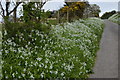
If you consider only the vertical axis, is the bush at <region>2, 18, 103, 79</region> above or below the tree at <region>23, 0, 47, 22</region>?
below

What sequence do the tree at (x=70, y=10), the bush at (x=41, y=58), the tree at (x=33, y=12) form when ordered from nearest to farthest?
1. the bush at (x=41, y=58)
2. the tree at (x=33, y=12)
3. the tree at (x=70, y=10)

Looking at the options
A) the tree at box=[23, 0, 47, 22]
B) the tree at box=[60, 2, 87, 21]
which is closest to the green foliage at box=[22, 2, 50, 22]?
the tree at box=[23, 0, 47, 22]

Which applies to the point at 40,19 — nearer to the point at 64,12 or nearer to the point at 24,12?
the point at 24,12

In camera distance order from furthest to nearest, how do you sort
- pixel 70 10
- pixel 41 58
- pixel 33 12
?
pixel 70 10 < pixel 33 12 < pixel 41 58

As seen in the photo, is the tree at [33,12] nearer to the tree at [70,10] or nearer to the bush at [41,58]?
the bush at [41,58]

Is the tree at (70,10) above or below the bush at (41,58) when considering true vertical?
above

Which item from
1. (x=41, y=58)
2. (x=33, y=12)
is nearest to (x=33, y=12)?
(x=33, y=12)

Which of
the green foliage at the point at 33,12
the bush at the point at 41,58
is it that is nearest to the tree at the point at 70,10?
the green foliage at the point at 33,12

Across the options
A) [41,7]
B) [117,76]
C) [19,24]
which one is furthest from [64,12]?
[117,76]

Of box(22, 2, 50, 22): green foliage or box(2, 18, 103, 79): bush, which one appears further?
box(22, 2, 50, 22): green foliage

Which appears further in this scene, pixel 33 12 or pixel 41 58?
pixel 33 12

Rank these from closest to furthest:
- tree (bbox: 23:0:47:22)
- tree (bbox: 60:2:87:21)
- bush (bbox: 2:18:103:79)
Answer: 1. bush (bbox: 2:18:103:79)
2. tree (bbox: 23:0:47:22)
3. tree (bbox: 60:2:87:21)

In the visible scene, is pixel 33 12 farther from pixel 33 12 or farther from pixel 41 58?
pixel 41 58

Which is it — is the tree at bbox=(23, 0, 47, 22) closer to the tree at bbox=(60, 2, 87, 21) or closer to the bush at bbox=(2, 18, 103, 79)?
the bush at bbox=(2, 18, 103, 79)
